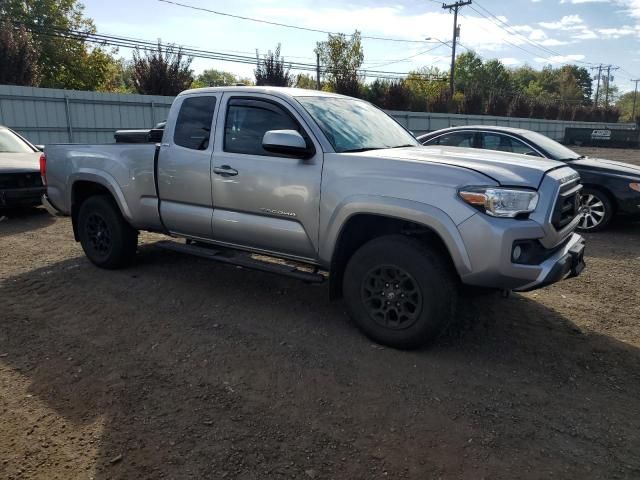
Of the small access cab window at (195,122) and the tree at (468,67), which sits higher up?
the tree at (468,67)

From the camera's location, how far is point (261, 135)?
4.54 meters

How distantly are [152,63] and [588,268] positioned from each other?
18.0m

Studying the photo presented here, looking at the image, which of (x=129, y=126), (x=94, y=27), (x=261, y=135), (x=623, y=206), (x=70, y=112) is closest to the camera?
(x=261, y=135)

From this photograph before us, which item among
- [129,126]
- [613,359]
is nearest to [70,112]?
[129,126]

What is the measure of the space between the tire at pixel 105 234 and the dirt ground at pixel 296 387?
451 mm

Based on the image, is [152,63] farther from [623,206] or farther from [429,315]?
[429,315]

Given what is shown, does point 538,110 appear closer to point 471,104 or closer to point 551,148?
point 471,104

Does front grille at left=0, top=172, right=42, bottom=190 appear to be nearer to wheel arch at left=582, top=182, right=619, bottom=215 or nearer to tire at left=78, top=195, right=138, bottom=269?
tire at left=78, top=195, right=138, bottom=269

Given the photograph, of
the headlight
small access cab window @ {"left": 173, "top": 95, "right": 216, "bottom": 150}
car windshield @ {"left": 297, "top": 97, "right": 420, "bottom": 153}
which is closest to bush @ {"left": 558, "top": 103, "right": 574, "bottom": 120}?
car windshield @ {"left": 297, "top": 97, "right": 420, "bottom": 153}

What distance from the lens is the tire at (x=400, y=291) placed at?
3.63 metres

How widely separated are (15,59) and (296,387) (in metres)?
19.6

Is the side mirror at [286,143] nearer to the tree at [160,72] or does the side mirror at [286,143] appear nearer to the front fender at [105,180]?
the front fender at [105,180]

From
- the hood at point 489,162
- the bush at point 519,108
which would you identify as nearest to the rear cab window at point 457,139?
the hood at point 489,162

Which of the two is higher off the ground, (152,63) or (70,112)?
(152,63)
